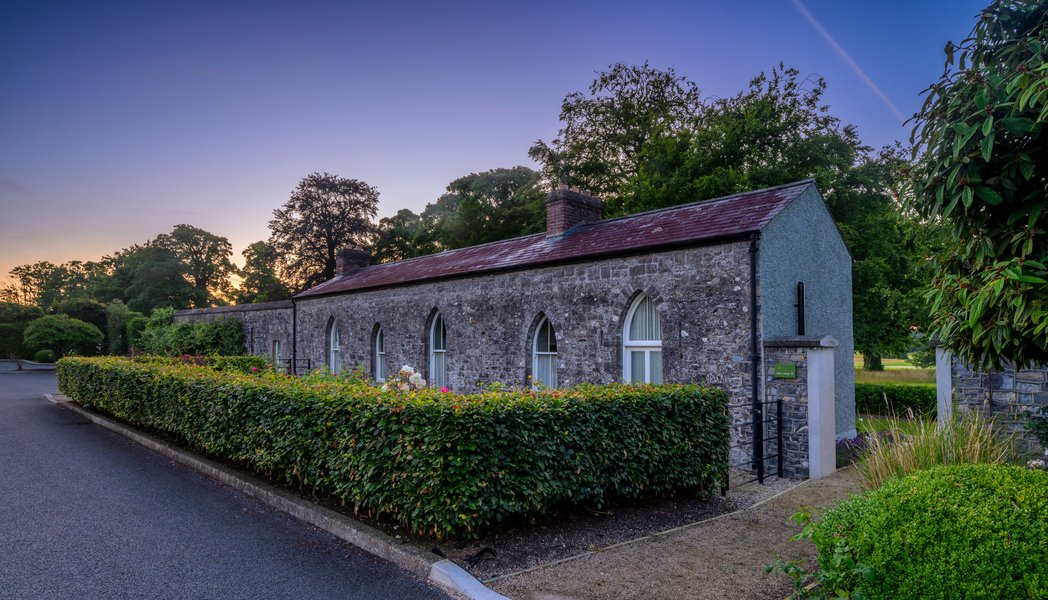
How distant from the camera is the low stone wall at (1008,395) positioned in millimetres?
7512

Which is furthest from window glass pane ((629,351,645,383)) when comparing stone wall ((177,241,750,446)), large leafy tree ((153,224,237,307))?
large leafy tree ((153,224,237,307))

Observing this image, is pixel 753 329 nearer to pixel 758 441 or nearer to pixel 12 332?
pixel 758 441

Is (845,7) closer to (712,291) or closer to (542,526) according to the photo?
(712,291)

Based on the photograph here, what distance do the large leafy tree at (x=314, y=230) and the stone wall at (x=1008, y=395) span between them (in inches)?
1626


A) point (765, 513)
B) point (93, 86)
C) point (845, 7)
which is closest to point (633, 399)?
point (765, 513)

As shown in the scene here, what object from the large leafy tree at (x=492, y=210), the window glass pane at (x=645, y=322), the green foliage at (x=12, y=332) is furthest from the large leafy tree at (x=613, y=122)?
the green foliage at (x=12, y=332)

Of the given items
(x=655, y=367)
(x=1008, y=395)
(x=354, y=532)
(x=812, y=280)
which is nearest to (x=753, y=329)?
(x=655, y=367)

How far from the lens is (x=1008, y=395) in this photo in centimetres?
784

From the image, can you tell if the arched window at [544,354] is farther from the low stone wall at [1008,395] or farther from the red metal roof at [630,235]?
the low stone wall at [1008,395]

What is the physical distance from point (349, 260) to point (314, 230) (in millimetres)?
22332

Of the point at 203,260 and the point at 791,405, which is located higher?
the point at 203,260

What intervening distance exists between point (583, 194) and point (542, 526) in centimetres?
1122

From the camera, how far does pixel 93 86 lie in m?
11.8

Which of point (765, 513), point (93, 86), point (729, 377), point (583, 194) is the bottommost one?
point (765, 513)
